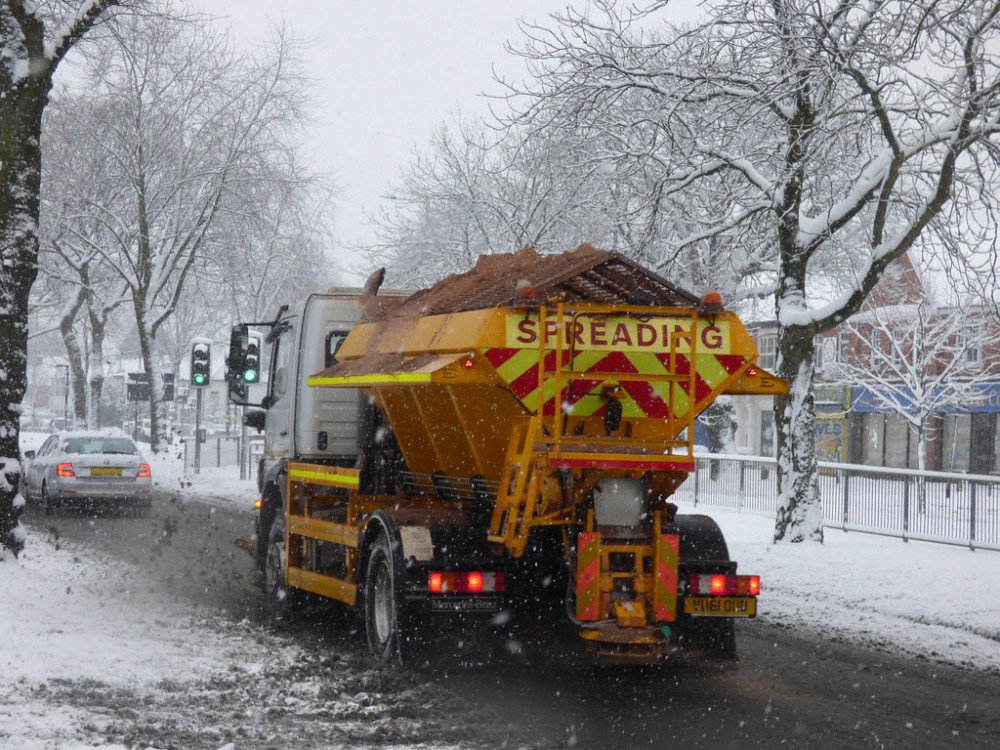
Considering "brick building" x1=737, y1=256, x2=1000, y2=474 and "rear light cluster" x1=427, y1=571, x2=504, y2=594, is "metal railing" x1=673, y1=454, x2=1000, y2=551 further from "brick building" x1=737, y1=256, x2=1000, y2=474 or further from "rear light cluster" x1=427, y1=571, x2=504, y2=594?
"rear light cluster" x1=427, y1=571, x2=504, y2=594

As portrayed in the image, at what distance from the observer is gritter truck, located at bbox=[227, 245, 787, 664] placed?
23.6ft

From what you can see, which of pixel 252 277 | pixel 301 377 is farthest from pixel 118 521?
pixel 252 277

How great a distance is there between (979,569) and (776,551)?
8.03 feet

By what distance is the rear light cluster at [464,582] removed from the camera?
7.50 metres

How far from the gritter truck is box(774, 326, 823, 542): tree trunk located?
7.02 meters

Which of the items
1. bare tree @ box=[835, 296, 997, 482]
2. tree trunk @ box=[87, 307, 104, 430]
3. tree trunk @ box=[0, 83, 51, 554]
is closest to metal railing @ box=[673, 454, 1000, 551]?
tree trunk @ box=[0, 83, 51, 554]

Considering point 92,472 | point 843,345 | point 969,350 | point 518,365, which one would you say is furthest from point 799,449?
point 843,345

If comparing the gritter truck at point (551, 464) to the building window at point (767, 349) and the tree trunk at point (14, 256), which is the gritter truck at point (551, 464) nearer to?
the tree trunk at point (14, 256)

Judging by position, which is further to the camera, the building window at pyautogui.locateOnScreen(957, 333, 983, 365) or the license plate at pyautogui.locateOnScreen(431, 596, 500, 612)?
the building window at pyautogui.locateOnScreen(957, 333, 983, 365)

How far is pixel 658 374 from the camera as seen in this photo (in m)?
7.43

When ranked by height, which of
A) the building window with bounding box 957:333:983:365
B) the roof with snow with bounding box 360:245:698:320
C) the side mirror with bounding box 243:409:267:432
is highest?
the building window with bounding box 957:333:983:365

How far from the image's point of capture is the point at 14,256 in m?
11.4

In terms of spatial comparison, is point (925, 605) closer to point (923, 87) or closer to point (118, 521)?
point (923, 87)

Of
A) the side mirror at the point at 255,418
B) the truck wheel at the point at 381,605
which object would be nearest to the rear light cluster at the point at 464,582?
the truck wheel at the point at 381,605
